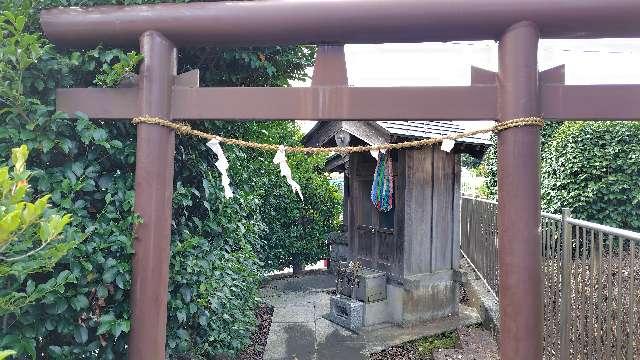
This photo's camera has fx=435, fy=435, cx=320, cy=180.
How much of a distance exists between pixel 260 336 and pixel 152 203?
3.97m

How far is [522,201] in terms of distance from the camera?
256cm

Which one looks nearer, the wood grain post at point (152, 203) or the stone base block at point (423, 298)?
the wood grain post at point (152, 203)

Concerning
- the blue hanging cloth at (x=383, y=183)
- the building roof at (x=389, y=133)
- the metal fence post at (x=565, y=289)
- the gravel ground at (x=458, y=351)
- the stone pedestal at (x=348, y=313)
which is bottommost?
the gravel ground at (x=458, y=351)

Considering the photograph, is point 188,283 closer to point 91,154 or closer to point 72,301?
point 72,301

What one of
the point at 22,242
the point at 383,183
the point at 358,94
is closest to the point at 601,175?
the point at 383,183

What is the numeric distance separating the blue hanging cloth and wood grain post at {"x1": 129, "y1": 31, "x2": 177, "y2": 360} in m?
4.31

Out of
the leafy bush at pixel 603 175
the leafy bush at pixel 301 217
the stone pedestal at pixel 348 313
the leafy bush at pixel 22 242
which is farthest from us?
the leafy bush at pixel 301 217

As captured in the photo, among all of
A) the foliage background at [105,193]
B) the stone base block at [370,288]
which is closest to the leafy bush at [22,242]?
the foliage background at [105,193]

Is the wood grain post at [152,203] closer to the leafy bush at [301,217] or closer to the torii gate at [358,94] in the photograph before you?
the torii gate at [358,94]

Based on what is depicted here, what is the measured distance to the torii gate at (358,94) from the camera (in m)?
2.55

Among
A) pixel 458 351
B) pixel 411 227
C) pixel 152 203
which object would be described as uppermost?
pixel 152 203

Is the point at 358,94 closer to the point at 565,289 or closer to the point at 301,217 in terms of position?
the point at 565,289

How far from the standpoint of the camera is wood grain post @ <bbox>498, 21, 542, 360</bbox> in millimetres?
2535

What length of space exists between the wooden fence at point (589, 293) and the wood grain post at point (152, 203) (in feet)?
9.22
